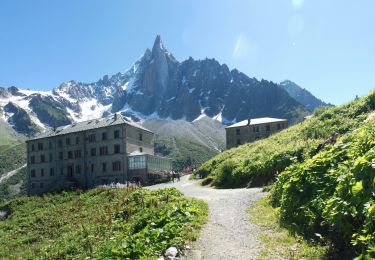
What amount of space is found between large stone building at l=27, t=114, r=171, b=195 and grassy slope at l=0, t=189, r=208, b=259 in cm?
3636

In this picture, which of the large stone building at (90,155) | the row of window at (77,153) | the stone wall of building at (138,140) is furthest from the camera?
the stone wall of building at (138,140)

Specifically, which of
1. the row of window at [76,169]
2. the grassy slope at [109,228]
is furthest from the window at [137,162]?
the grassy slope at [109,228]

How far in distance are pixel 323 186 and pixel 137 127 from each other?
6520 cm

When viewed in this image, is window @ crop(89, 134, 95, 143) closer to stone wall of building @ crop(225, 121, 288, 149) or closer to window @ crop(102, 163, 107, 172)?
window @ crop(102, 163, 107, 172)

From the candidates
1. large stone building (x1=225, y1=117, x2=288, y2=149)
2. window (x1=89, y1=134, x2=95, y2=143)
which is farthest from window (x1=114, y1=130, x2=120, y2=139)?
large stone building (x1=225, y1=117, x2=288, y2=149)

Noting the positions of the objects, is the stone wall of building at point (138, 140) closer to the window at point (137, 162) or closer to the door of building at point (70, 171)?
the window at point (137, 162)

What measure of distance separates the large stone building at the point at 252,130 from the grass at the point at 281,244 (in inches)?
3135

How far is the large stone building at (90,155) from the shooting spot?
7044 cm

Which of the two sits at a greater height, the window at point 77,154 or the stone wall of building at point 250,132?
the stone wall of building at point 250,132

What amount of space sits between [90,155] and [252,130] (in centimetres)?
4081

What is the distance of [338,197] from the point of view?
923 cm

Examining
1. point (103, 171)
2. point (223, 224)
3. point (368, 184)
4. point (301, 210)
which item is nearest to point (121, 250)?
point (223, 224)

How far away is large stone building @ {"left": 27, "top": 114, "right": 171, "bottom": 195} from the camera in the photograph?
70.4 meters

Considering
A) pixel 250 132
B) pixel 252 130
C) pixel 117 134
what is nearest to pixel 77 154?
pixel 117 134
